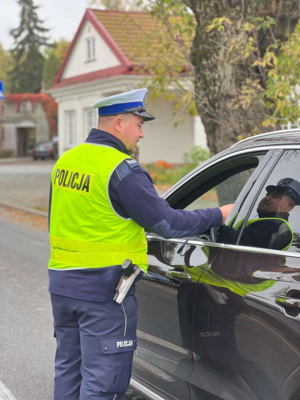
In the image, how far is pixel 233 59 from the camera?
26.5 feet

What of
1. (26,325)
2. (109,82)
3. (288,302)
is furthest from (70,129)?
(288,302)

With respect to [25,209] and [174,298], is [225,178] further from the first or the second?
[25,209]

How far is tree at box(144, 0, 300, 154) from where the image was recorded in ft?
26.0

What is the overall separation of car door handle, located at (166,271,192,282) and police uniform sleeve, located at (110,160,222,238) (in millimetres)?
202

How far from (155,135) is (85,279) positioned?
22.3 metres

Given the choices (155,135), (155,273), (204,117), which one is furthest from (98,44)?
(155,273)

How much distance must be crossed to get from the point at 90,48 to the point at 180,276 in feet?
82.4

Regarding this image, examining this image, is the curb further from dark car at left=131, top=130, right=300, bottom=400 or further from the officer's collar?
the officer's collar

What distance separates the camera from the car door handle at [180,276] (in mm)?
2853

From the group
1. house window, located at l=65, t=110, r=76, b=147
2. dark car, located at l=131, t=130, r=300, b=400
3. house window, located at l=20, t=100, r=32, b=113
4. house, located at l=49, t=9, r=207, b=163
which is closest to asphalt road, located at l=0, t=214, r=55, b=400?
dark car, located at l=131, t=130, r=300, b=400

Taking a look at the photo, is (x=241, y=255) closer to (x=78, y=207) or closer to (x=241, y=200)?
(x=241, y=200)

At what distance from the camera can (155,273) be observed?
10.3 feet

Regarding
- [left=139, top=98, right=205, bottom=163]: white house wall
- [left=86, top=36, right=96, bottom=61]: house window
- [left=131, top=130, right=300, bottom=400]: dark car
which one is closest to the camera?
[left=131, top=130, right=300, bottom=400]: dark car

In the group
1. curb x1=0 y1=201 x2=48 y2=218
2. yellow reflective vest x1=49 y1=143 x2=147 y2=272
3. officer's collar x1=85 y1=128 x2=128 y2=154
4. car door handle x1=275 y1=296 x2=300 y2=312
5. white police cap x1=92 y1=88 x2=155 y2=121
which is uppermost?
white police cap x1=92 y1=88 x2=155 y2=121
